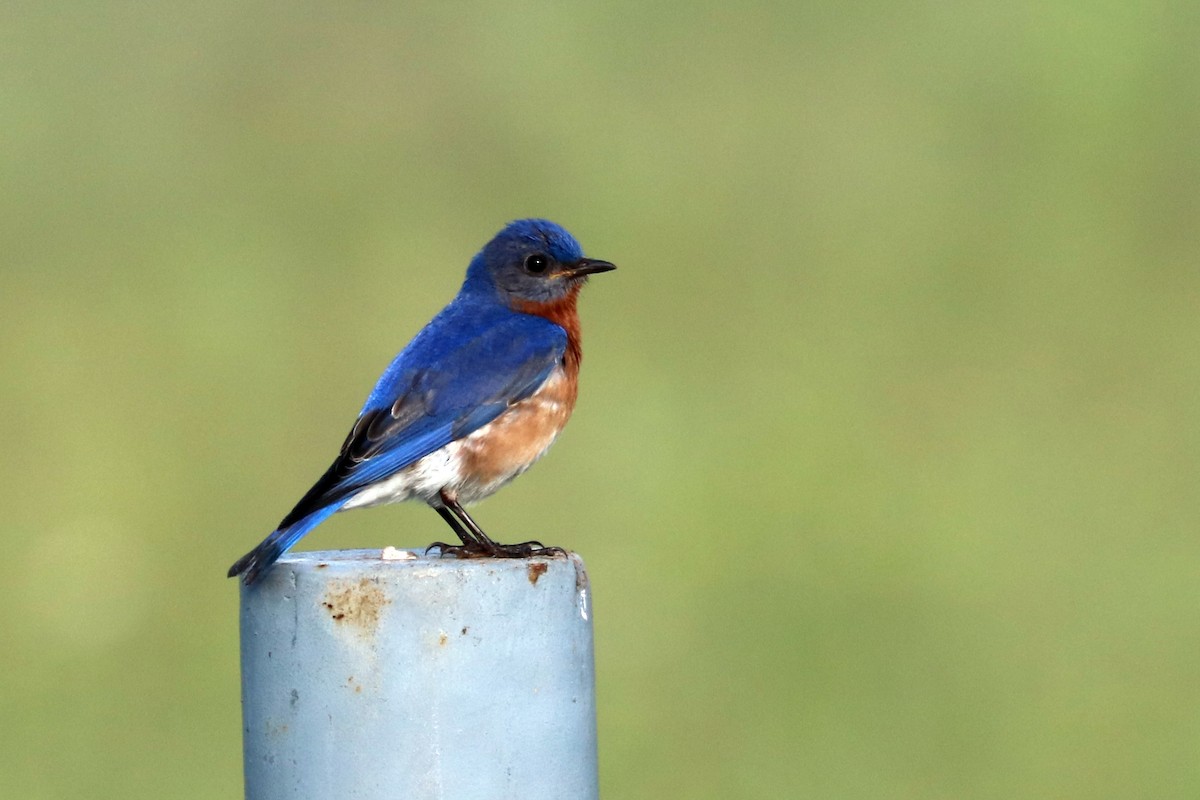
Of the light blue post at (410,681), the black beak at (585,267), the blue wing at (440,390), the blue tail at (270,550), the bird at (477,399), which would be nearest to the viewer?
the light blue post at (410,681)

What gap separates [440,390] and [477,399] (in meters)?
0.13

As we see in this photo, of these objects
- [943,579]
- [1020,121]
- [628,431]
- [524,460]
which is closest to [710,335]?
[628,431]

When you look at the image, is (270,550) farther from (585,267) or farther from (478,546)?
(585,267)

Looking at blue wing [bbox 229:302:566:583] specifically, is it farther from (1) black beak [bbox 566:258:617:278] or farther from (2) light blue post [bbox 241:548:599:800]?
(2) light blue post [bbox 241:548:599:800]

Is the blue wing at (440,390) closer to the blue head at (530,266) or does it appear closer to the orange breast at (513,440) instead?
the orange breast at (513,440)

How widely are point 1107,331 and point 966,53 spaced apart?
2882 mm

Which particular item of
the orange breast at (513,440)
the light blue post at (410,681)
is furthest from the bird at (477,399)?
the light blue post at (410,681)

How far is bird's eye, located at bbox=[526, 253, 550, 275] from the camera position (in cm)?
588

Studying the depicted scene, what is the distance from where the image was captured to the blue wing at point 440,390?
4719 millimetres

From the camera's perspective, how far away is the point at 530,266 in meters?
5.88

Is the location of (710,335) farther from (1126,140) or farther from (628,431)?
(1126,140)

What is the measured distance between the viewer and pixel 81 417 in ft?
36.7

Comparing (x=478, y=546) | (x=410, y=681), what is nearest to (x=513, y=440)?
(x=478, y=546)

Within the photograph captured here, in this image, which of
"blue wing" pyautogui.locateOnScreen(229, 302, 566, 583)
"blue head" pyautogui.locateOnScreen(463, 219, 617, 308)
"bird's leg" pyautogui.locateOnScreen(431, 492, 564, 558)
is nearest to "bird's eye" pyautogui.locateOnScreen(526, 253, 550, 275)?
"blue head" pyautogui.locateOnScreen(463, 219, 617, 308)
